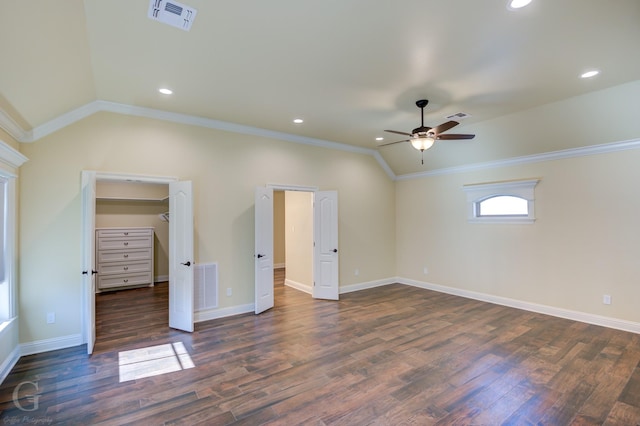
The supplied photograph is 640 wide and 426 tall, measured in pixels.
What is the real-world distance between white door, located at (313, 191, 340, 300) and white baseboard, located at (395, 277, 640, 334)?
241cm

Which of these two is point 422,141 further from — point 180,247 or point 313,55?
point 180,247

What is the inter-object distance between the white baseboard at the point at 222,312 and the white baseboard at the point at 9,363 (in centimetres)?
194

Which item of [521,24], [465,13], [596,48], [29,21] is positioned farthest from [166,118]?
[596,48]

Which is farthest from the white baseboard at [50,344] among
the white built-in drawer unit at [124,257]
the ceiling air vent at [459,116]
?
the ceiling air vent at [459,116]

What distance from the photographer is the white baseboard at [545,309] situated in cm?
423

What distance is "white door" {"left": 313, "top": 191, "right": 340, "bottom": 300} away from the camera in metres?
5.94

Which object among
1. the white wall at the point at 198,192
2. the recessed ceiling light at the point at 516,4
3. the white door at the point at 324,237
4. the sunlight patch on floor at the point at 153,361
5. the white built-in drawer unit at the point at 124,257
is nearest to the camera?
the recessed ceiling light at the point at 516,4

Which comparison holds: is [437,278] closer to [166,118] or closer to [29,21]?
[166,118]

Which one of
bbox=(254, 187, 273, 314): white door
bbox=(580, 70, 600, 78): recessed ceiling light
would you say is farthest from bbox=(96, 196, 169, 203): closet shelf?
bbox=(580, 70, 600, 78): recessed ceiling light

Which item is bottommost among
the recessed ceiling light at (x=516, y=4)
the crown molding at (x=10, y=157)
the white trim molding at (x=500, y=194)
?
the white trim molding at (x=500, y=194)

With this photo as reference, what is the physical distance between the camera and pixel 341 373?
3.07 m

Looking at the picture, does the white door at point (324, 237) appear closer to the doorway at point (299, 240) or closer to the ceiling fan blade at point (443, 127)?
the doorway at point (299, 240)

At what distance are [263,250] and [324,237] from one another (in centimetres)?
138

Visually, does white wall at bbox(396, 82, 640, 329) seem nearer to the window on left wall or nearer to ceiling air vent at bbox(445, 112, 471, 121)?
ceiling air vent at bbox(445, 112, 471, 121)
